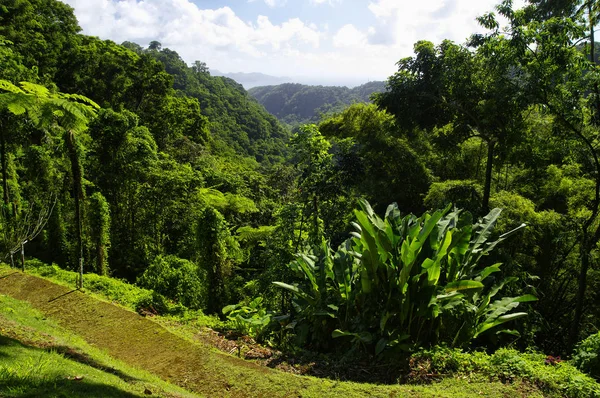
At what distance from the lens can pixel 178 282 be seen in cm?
926

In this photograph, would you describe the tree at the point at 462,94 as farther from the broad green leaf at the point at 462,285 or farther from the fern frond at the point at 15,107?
the fern frond at the point at 15,107

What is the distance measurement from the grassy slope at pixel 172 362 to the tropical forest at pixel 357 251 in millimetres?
33

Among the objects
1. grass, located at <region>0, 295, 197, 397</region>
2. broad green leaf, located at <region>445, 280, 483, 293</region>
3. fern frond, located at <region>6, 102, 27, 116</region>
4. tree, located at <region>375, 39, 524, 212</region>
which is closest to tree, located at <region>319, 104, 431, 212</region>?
tree, located at <region>375, 39, 524, 212</region>

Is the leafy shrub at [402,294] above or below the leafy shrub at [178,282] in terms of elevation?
above

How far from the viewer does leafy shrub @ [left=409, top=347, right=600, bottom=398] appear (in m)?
3.85

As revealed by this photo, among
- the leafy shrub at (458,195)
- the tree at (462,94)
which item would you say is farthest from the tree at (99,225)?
the leafy shrub at (458,195)

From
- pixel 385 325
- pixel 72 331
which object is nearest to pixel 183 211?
pixel 72 331

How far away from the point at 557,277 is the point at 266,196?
17426 millimetres

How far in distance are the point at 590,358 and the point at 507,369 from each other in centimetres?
126

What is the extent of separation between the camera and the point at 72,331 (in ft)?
19.5

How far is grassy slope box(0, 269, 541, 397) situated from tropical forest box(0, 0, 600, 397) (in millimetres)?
33

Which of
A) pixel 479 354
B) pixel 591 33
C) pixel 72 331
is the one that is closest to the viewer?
pixel 479 354

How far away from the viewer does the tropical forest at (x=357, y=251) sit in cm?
431

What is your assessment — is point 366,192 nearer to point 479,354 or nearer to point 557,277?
point 557,277
